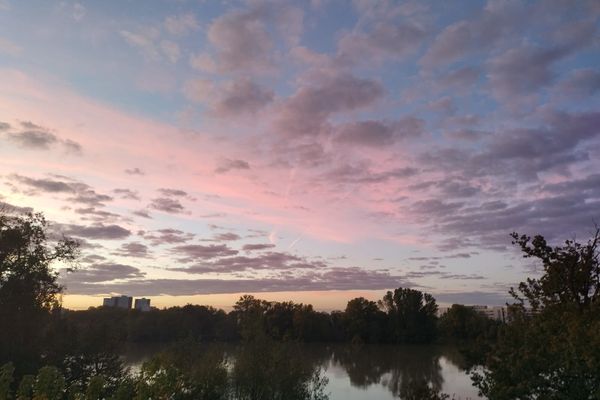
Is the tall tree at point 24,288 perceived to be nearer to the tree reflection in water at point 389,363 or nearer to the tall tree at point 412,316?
the tree reflection in water at point 389,363

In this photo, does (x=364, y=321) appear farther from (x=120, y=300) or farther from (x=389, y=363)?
(x=120, y=300)

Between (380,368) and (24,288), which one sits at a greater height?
(24,288)

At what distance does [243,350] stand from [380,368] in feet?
148

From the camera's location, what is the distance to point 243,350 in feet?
95.7

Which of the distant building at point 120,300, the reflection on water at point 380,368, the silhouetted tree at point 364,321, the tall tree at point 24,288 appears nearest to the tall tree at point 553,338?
the reflection on water at point 380,368

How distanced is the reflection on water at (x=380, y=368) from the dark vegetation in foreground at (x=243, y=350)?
2.20 m

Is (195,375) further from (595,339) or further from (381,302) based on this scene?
(381,302)

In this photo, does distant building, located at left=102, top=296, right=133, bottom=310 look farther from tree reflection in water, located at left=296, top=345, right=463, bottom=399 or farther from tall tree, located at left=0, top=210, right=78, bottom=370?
tall tree, located at left=0, top=210, right=78, bottom=370

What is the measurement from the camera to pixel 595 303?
14.5 m

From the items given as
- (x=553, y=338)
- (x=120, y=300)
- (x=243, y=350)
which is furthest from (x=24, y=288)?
(x=120, y=300)

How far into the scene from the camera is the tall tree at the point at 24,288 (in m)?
27.6

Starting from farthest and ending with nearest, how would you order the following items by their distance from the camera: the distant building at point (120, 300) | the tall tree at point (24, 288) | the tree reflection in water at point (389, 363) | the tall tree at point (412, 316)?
the distant building at point (120, 300) → the tall tree at point (412, 316) → the tree reflection in water at point (389, 363) → the tall tree at point (24, 288)

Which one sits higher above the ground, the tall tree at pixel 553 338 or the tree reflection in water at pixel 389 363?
the tall tree at pixel 553 338

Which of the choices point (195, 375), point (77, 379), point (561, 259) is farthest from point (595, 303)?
point (77, 379)
